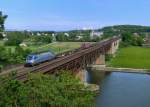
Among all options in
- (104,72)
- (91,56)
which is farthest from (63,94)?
(104,72)

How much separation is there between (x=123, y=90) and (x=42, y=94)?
4225cm

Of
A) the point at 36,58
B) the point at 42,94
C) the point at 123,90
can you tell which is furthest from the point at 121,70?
the point at 42,94

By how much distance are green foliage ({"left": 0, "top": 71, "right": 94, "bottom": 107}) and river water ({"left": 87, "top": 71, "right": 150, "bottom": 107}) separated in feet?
84.6

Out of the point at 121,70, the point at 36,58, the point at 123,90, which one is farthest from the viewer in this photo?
the point at 121,70

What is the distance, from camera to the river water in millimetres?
51681

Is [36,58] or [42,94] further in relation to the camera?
[36,58]

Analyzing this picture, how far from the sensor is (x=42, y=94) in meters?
22.0

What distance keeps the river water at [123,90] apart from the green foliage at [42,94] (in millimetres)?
25776

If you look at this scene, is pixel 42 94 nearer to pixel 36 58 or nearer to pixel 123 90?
pixel 36 58

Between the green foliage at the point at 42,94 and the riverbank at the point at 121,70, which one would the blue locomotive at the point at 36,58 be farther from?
the riverbank at the point at 121,70

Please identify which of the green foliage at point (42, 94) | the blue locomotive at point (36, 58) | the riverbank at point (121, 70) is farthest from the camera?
the riverbank at point (121, 70)

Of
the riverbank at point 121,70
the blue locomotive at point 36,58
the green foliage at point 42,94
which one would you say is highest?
the green foliage at point 42,94

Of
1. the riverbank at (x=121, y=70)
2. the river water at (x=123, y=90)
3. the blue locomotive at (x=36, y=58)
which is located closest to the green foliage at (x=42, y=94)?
the blue locomotive at (x=36, y=58)

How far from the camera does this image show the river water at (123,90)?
51.7 m
